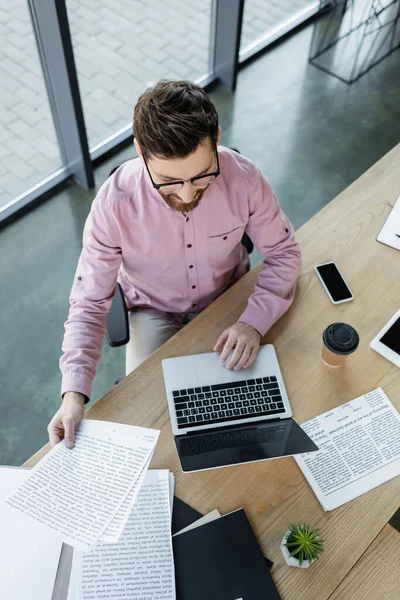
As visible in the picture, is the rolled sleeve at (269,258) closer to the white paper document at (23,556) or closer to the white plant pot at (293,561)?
the white plant pot at (293,561)

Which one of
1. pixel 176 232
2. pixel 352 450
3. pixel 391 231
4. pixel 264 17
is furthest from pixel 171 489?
pixel 264 17

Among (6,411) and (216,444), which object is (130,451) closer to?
(216,444)

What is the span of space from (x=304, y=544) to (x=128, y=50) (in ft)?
9.01

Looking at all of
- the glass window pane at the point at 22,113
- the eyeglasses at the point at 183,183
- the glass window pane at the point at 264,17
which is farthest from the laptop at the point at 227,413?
the glass window pane at the point at 264,17

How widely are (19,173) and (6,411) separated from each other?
1.25m

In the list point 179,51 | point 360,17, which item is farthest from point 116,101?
point 360,17

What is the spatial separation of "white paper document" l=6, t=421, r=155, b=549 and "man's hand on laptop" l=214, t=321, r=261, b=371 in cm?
32

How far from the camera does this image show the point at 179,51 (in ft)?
11.0

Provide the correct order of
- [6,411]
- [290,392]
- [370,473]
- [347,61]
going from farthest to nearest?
[347,61] → [6,411] → [290,392] → [370,473]

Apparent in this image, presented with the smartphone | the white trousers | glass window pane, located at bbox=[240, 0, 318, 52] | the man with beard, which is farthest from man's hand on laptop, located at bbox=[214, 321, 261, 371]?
glass window pane, located at bbox=[240, 0, 318, 52]

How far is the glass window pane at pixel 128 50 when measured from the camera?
290cm

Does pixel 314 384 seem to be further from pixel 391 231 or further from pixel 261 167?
pixel 261 167

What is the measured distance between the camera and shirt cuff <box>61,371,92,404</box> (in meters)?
1.45

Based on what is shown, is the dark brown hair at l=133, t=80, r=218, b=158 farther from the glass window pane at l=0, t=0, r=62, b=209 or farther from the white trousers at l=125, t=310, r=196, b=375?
the glass window pane at l=0, t=0, r=62, b=209
